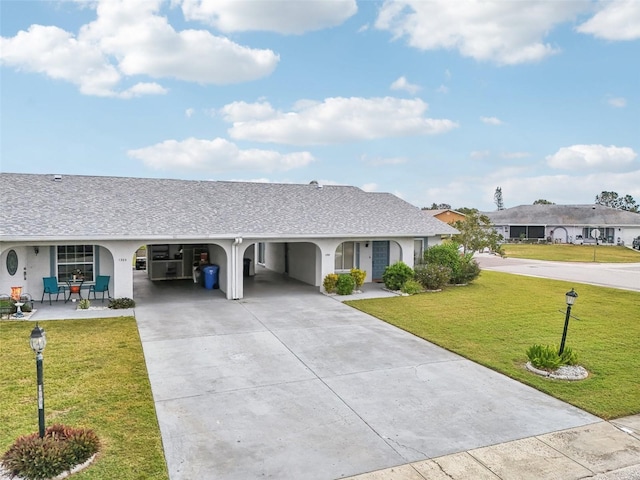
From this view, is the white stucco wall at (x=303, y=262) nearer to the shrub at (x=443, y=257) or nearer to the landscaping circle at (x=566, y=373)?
the shrub at (x=443, y=257)

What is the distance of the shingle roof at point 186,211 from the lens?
1474 centimetres

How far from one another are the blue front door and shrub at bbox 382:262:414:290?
2.23m

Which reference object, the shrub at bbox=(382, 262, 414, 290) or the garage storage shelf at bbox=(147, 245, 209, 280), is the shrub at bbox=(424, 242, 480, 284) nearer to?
the shrub at bbox=(382, 262, 414, 290)

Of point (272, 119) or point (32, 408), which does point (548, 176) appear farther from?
point (32, 408)

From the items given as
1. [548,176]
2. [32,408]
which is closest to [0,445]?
[32,408]

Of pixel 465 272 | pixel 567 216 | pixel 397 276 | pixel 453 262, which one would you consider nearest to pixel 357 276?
pixel 397 276

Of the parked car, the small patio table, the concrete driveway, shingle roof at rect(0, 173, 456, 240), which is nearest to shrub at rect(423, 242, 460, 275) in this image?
shingle roof at rect(0, 173, 456, 240)

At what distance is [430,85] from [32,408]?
22.5 meters

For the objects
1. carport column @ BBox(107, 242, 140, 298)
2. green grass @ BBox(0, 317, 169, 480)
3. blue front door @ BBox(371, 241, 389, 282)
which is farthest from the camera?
blue front door @ BBox(371, 241, 389, 282)

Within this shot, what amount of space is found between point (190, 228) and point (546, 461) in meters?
13.1

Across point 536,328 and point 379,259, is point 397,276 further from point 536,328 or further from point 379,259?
point 536,328

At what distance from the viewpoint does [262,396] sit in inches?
301

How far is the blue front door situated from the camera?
20922mm

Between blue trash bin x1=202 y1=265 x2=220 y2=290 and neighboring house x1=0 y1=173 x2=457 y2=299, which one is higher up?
neighboring house x1=0 y1=173 x2=457 y2=299
